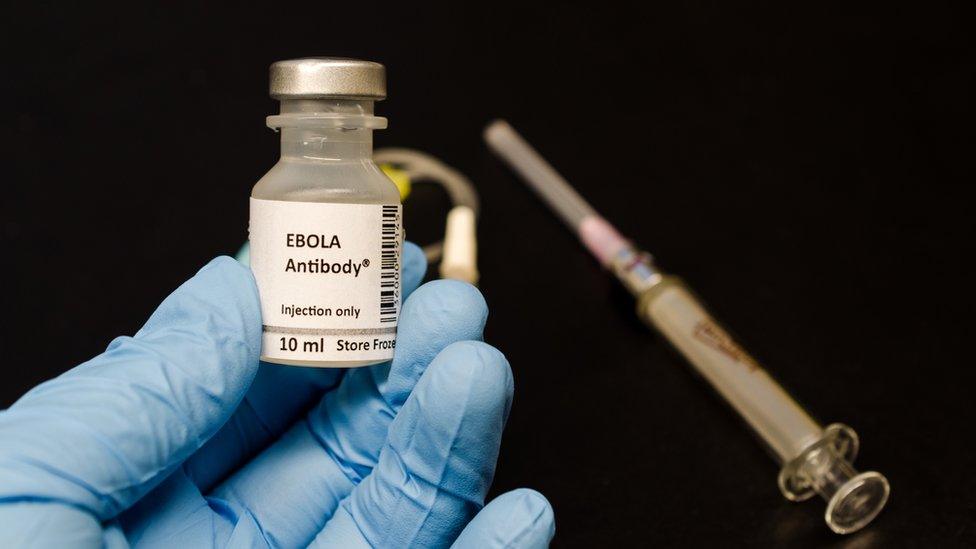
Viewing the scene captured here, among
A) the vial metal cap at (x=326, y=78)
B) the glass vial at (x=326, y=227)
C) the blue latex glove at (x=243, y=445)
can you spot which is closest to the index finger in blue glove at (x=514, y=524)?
the blue latex glove at (x=243, y=445)

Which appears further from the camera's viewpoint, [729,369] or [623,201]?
[623,201]

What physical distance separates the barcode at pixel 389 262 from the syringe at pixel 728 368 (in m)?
0.68

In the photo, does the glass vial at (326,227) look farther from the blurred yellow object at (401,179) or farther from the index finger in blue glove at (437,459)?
the blurred yellow object at (401,179)

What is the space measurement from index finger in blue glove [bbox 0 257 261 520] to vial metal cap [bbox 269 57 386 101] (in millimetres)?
218

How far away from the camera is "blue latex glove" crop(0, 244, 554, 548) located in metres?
0.83

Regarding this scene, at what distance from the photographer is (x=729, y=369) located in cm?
142

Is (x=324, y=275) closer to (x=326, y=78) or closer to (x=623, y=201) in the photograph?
(x=326, y=78)

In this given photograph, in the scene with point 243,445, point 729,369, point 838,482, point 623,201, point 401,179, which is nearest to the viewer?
point 243,445

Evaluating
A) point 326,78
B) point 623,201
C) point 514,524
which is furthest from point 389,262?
point 623,201

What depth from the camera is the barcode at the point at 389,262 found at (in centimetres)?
90

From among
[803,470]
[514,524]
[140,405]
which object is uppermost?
[140,405]

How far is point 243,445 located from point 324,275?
351 mm

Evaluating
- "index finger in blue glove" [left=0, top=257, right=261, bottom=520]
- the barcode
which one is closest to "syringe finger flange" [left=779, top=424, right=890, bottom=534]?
the barcode

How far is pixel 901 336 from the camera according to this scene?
1515 millimetres
